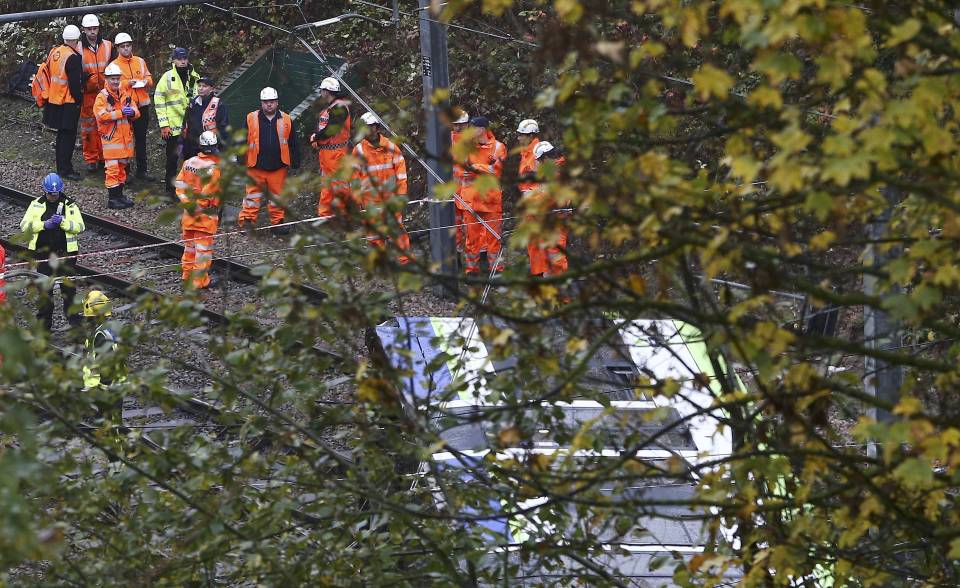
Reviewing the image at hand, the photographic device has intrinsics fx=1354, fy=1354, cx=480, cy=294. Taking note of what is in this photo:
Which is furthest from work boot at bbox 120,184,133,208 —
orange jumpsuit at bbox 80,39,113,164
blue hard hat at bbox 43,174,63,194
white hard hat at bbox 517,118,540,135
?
white hard hat at bbox 517,118,540,135

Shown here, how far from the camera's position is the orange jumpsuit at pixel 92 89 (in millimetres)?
18750

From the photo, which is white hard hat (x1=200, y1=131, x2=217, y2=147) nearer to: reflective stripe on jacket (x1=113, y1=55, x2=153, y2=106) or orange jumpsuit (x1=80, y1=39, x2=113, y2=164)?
reflective stripe on jacket (x1=113, y1=55, x2=153, y2=106)

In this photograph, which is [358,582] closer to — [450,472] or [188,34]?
[450,472]

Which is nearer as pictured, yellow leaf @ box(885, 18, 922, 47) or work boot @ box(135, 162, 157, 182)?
yellow leaf @ box(885, 18, 922, 47)

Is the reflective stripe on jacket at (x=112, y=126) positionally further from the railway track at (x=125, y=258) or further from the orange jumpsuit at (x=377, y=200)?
the orange jumpsuit at (x=377, y=200)

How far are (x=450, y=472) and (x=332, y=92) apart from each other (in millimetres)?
10660

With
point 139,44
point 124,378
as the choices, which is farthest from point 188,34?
point 124,378

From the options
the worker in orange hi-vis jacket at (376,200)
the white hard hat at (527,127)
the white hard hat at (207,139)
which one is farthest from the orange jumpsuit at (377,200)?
the white hard hat at (527,127)

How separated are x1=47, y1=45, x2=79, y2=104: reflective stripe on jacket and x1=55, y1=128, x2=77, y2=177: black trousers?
16.9 inches

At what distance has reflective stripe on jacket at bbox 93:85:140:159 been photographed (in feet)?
57.5

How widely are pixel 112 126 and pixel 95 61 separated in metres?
1.71

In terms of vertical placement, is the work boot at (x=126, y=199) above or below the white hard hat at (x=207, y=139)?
above

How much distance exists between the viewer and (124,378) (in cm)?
595

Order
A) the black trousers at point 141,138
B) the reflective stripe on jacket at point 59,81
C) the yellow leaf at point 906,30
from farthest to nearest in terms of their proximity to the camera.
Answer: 1. the black trousers at point 141,138
2. the reflective stripe on jacket at point 59,81
3. the yellow leaf at point 906,30
